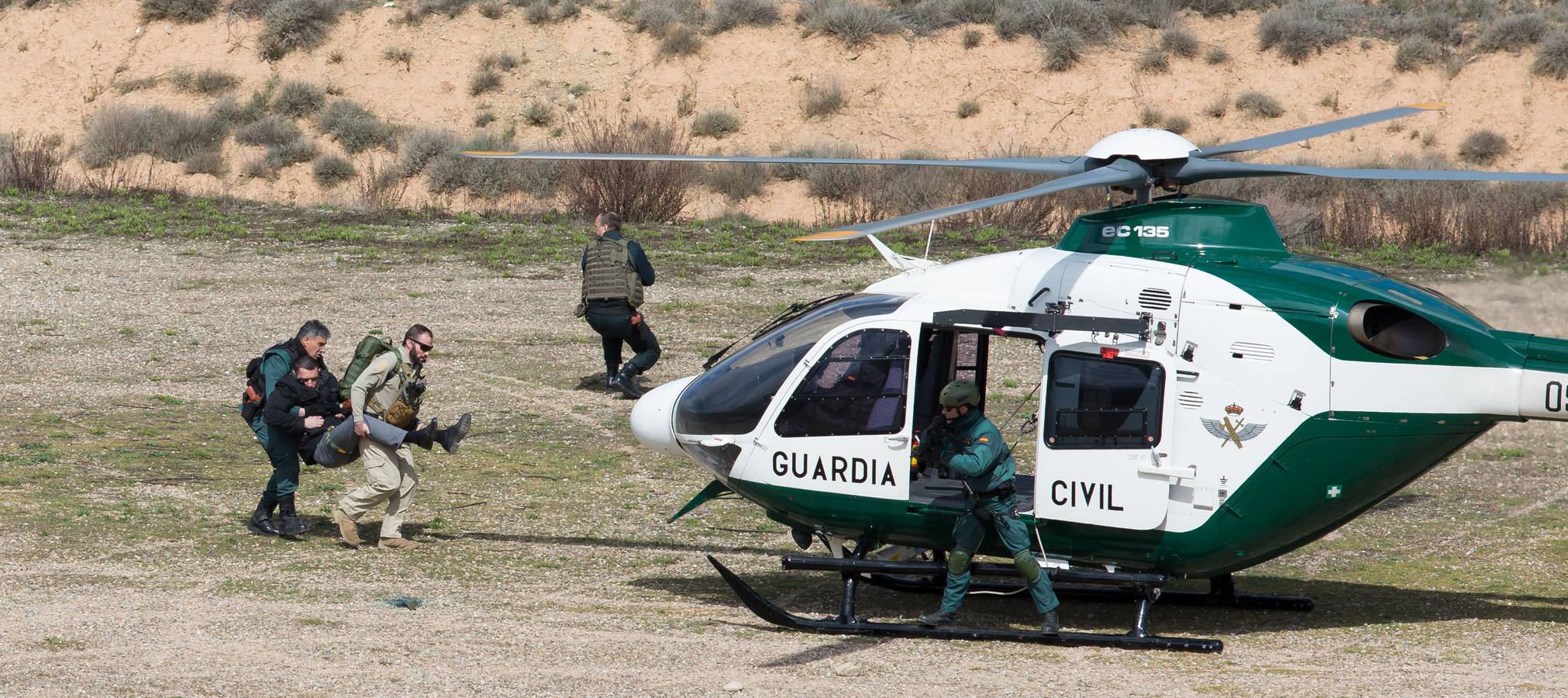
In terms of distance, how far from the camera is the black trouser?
1628 centimetres

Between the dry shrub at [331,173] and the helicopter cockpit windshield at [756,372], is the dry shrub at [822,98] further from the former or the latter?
the helicopter cockpit windshield at [756,372]

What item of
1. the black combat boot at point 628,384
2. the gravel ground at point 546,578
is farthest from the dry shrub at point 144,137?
the black combat boot at point 628,384

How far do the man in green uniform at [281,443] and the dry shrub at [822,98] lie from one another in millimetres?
26144

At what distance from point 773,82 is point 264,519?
27.9 meters

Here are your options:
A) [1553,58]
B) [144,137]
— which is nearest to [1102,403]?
[144,137]

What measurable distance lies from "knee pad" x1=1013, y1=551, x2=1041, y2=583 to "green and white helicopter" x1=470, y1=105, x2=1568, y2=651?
0.85ft

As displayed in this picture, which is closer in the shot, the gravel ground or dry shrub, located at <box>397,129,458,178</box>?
the gravel ground

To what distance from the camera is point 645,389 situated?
16766 mm

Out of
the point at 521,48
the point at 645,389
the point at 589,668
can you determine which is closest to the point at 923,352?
the point at 589,668

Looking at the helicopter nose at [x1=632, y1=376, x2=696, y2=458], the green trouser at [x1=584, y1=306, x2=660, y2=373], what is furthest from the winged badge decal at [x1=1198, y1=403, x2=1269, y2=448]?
the green trouser at [x1=584, y1=306, x2=660, y2=373]

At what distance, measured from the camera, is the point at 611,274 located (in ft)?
53.5

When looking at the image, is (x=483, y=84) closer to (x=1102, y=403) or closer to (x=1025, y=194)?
(x=1102, y=403)

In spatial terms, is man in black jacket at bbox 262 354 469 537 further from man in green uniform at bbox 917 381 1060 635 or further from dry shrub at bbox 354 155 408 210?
dry shrub at bbox 354 155 408 210

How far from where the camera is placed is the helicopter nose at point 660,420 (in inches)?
386
